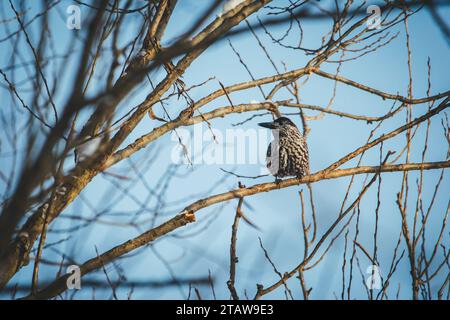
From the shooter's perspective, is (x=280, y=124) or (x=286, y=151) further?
(x=280, y=124)

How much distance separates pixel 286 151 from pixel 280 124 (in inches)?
16.8

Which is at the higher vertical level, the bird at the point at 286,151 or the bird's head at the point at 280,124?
the bird's head at the point at 280,124

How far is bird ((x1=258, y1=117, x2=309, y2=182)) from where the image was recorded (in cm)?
514

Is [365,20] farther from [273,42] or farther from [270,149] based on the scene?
[270,149]

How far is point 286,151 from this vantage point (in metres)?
5.31

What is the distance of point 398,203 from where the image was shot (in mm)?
2422

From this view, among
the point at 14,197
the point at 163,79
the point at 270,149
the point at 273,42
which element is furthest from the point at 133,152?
the point at 270,149

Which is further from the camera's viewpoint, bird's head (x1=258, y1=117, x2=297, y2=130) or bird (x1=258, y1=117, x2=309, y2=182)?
bird's head (x1=258, y1=117, x2=297, y2=130)

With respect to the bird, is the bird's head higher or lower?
higher

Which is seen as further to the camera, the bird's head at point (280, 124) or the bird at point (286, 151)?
the bird's head at point (280, 124)

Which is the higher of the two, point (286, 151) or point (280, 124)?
point (280, 124)

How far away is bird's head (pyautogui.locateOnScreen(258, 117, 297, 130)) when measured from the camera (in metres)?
5.50

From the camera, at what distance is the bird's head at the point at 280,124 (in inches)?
216

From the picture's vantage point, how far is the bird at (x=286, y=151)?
5.14m
